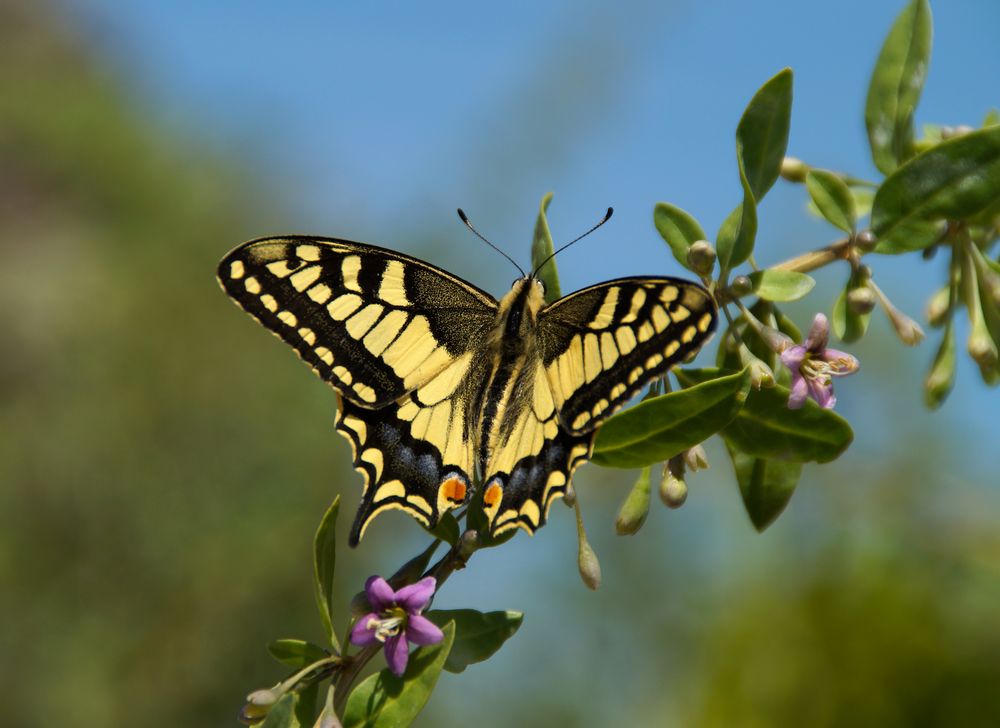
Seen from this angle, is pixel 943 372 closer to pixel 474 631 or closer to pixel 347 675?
pixel 474 631

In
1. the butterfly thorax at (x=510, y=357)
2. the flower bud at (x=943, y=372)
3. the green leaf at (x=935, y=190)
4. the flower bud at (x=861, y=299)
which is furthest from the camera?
the flower bud at (x=943, y=372)

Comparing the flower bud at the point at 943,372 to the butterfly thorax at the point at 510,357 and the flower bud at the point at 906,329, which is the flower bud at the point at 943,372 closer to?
the flower bud at the point at 906,329

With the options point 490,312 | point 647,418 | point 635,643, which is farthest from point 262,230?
point 647,418

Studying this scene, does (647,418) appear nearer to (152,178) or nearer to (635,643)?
(635,643)

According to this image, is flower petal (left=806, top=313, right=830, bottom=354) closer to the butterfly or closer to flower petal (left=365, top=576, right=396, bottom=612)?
the butterfly

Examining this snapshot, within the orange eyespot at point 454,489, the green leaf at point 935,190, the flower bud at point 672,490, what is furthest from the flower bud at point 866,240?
the orange eyespot at point 454,489

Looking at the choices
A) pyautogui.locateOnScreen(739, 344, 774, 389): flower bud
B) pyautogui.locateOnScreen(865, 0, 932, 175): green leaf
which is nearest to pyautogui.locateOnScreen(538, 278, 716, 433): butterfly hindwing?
pyautogui.locateOnScreen(739, 344, 774, 389): flower bud
